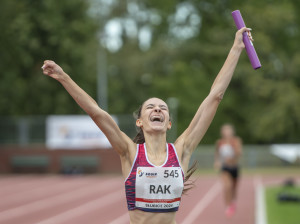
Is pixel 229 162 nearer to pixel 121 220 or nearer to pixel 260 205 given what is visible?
pixel 260 205

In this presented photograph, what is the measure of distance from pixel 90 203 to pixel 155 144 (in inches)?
424

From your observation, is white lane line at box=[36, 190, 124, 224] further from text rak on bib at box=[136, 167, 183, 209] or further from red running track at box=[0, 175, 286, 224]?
text rak on bib at box=[136, 167, 183, 209]

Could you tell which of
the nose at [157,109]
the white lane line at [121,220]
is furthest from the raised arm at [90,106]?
the white lane line at [121,220]

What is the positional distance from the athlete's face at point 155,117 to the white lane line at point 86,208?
762 centimetres

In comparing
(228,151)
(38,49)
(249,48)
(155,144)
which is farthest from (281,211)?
(38,49)

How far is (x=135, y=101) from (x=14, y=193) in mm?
26188

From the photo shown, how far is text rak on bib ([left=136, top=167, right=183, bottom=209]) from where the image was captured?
3.30 metres

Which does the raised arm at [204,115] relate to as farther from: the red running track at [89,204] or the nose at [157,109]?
the red running track at [89,204]

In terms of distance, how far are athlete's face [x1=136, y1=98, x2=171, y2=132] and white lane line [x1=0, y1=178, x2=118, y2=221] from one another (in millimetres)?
8361

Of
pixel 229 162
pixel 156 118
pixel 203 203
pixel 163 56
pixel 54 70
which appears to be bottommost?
pixel 203 203

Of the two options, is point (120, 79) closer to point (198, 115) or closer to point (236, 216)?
point (236, 216)

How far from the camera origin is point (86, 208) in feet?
42.0

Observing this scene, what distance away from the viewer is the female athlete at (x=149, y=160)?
3299mm

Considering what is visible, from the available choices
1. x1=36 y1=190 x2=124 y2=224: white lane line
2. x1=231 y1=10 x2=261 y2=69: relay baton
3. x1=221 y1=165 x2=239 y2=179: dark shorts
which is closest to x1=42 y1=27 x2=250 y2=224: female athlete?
x1=231 y1=10 x2=261 y2=69: relay baton
